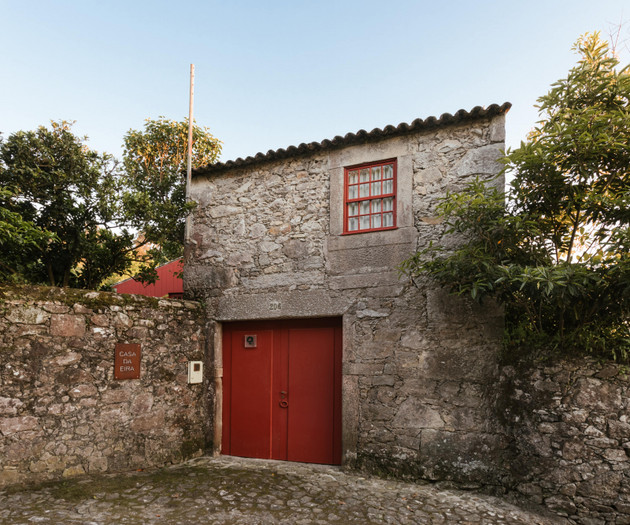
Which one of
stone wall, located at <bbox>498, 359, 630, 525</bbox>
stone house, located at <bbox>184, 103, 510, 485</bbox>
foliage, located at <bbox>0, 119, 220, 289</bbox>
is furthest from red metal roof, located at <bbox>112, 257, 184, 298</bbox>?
stone wall, located at <bbox>498, 359, 630, 525</bbox>

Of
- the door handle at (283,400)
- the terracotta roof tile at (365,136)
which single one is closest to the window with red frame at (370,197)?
the terracotta roof tile at (365,136)

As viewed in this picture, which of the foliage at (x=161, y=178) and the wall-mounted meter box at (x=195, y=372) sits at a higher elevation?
the foliage at (x=161, y=178)

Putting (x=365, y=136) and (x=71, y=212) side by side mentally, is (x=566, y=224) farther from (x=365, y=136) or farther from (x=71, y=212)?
(x=71, y=212)

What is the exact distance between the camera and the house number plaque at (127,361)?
5.32 meters

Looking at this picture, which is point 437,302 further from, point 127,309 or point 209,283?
point 127,309

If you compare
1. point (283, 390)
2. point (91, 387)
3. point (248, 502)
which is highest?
point (91, 387)

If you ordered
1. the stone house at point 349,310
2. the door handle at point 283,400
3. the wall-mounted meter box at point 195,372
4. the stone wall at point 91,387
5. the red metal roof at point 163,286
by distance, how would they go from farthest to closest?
the red metal roof at point 163,286 → the wall-mounted meter box at point 195,372 → the door handle at point 283,400 → the stone house at point 349,310 → the stone wall at point 91,387

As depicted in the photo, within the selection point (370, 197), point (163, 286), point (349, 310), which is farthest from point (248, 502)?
point (163, 286)

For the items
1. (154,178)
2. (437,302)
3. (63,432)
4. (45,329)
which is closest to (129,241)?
(154,178)

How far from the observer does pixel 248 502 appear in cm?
441

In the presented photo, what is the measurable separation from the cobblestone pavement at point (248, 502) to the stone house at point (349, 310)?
0.42 meters

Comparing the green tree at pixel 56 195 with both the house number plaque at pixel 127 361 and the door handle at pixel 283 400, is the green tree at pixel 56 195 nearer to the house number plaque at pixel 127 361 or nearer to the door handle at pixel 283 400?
the house number plaque at pixel 127 361

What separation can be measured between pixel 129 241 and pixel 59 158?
5.22 ft

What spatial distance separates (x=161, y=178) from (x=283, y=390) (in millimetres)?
4563
